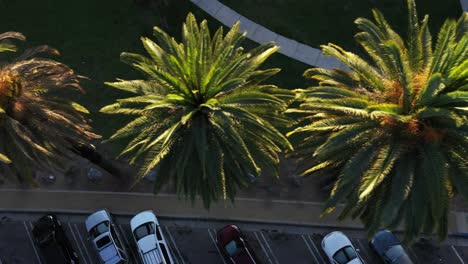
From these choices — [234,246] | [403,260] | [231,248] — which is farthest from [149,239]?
[403,260]

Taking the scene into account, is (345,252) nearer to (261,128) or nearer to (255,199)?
(255,199)

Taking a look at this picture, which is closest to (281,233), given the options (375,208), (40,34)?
(375,208)

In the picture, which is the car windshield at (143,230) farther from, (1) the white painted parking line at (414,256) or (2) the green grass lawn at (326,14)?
(2) the green grass lawn at (326,14)

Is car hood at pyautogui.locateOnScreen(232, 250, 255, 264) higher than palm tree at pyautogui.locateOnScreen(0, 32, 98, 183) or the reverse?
the reverse

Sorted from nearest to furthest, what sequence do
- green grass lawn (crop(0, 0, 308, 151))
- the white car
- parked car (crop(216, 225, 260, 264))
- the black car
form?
the white car
parked car (crop(216, 225, 260, 264))
the black car
green grass lawn (crop(0, 0, 308, 151))

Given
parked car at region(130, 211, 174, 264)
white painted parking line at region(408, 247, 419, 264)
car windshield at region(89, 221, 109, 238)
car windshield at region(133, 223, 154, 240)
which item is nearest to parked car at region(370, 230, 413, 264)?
white painted parking line at region(408, 247, 419, 264)

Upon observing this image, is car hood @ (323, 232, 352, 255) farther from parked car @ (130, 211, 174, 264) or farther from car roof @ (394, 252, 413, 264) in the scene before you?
parked car @ (130, 211, 174, 264)
